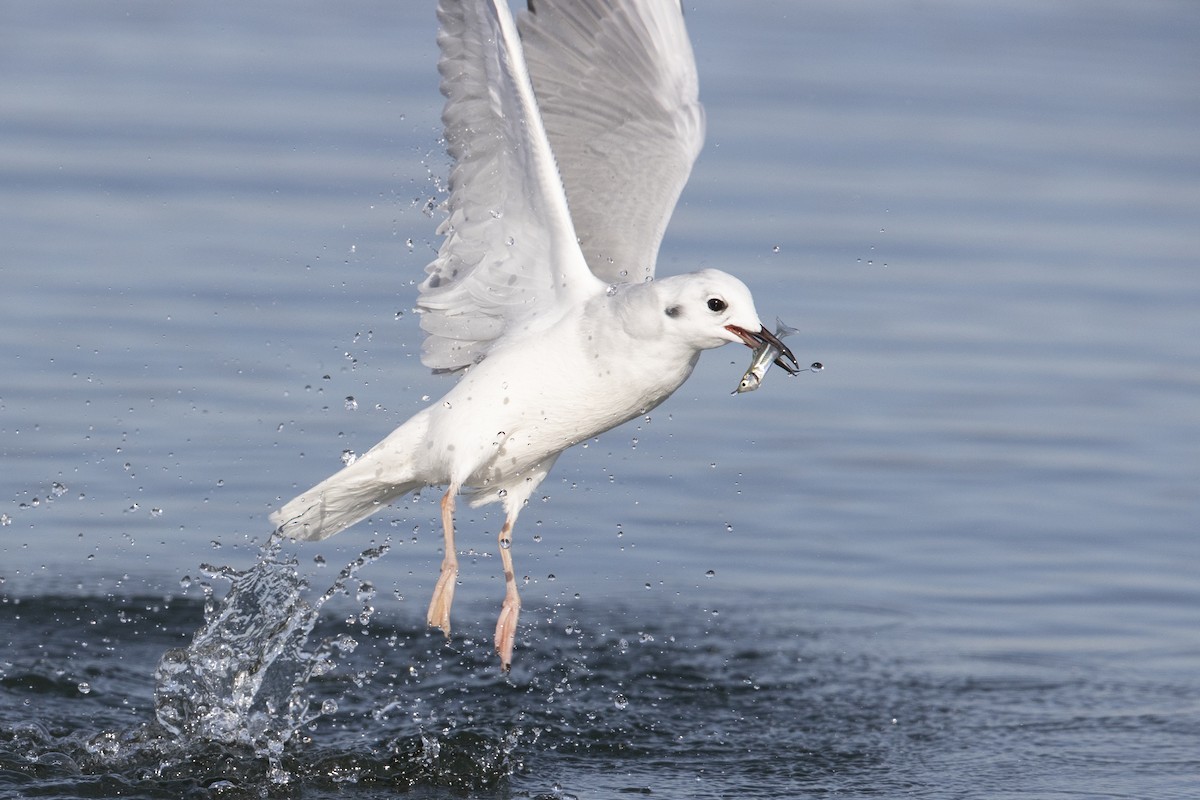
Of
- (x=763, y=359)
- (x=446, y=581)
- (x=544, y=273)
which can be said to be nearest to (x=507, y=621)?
(x=446, y=581)

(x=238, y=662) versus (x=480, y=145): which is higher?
(x=480, y=145)

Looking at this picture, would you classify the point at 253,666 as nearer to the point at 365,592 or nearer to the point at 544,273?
the point at 365,592

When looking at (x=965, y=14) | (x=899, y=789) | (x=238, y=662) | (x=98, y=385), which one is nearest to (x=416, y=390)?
(x=98, y=385)

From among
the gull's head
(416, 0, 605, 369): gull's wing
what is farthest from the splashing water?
the gull's head

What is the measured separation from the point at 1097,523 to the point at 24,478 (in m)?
4.90

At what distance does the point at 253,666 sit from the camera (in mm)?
7824

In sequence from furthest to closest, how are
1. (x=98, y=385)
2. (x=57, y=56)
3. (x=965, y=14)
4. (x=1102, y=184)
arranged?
(x=965, y=14)
(x=57, y=56)
(x=1102, y=184)
(x=98, y=385)

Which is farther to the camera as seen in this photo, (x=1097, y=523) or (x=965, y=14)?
(x=965, y=14)

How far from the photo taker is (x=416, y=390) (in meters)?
10.5

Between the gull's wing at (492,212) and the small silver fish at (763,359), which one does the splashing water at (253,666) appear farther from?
the small silver fish at (763,359)

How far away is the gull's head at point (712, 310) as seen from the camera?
22.5ft

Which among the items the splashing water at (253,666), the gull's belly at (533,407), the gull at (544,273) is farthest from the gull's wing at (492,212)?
→ the splashing water at (253,666)

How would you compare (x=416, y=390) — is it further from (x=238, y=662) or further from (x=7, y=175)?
(x=7, y=175)

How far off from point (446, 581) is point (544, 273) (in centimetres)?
114
